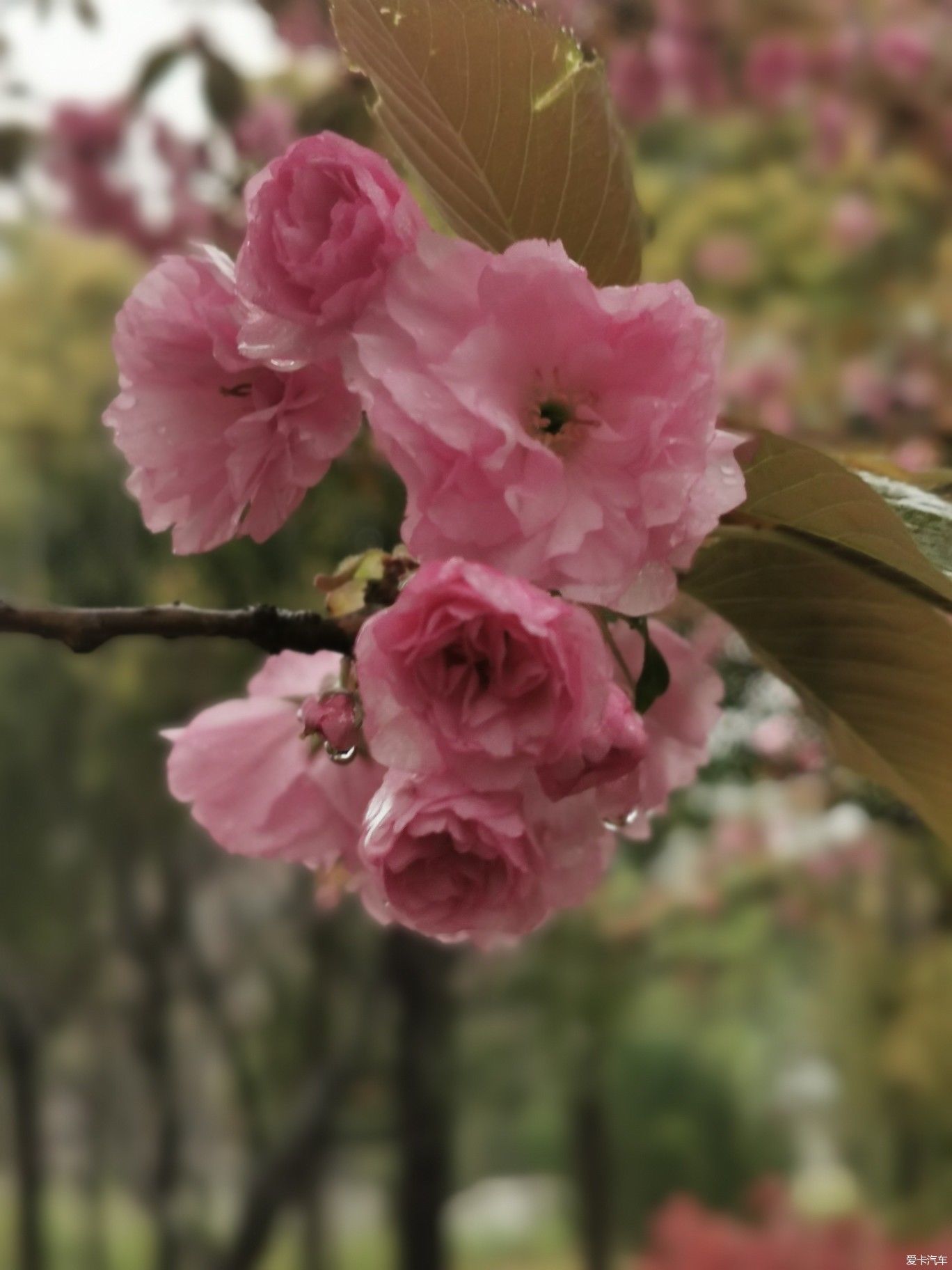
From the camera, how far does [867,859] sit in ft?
4.03

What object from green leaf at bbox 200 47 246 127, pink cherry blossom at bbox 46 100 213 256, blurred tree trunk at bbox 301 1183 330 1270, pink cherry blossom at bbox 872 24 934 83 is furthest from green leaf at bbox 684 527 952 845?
blurred tree trunk at bbox 301 1183 330 1270

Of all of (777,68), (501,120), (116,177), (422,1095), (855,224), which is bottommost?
(422,1095)

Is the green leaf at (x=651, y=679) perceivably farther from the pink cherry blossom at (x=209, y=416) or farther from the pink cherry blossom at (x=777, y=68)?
the pink cherry blossom at (x=777, y=68)

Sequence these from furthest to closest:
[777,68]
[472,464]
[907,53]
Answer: [777,68] < [907,53] < [472,464]

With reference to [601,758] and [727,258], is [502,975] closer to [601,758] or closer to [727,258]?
[727,258]

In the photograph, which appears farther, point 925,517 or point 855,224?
point 855,224

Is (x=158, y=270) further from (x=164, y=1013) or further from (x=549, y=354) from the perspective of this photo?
(x=164, y=1013)

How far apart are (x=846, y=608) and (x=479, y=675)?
61 mm

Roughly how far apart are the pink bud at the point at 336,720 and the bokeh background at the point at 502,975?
0.96m

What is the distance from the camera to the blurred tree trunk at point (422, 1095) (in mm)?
1198

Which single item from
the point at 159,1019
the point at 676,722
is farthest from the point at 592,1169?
the point at 676,722

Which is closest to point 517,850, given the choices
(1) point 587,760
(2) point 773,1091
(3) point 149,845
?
(1) point 587,760

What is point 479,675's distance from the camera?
14 cm

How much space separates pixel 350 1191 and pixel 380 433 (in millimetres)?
1220
